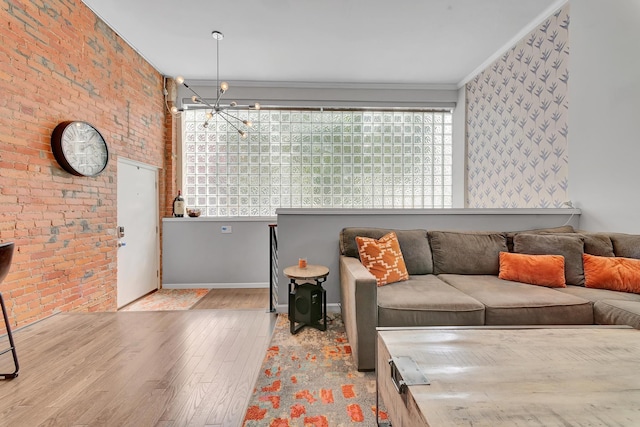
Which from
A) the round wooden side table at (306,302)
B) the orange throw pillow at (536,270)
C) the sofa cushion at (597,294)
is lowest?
the round wooden side table at (306,302)

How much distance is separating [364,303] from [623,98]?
291 cm

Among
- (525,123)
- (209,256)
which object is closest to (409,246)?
(525,123)

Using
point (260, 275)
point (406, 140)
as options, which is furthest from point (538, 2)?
point (260, 275)

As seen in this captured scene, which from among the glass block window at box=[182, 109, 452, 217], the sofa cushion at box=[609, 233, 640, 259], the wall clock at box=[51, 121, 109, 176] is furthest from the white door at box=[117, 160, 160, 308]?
the sofa cushion at box=[609, 233, 640, 259]

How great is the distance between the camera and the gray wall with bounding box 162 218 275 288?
14.6ft

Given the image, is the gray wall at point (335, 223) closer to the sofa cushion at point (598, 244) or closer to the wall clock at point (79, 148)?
the sofa cushion at point (598, 244)

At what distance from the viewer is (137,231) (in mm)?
3934

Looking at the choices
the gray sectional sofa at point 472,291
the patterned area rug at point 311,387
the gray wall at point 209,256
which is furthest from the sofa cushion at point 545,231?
the gray wall at point 209,256

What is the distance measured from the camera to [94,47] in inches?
123

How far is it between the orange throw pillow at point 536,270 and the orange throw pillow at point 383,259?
873mm

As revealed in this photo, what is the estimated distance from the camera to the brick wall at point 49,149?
89.7 inches

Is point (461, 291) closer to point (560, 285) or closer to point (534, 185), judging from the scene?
point (560, 285)

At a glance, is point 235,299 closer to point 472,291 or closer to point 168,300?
point 168,300

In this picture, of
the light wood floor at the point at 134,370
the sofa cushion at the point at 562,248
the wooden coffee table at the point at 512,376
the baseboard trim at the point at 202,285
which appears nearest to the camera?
the wooden coffee table at the point at 512,376
